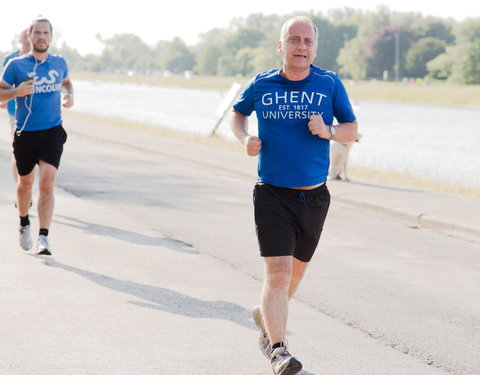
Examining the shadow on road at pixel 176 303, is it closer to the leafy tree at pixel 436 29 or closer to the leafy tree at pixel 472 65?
the leafy tree at pixel 472 65

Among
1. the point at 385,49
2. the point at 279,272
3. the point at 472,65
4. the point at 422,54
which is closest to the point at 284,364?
the point at 279,272

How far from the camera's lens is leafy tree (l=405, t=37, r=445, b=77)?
125 meters

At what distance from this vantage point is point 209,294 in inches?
263

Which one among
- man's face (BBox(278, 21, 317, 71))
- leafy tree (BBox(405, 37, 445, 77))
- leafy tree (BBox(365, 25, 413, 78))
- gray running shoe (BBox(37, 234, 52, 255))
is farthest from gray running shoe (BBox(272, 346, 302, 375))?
leafy tree (BBox(365, 25, 413, 78))

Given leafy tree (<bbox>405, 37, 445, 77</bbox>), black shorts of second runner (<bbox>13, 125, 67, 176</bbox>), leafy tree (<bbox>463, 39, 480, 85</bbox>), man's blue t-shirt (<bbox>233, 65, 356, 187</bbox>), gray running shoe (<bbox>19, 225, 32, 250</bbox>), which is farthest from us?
leafy tree (<bbox>405, 37, 445, 77</bbox>)

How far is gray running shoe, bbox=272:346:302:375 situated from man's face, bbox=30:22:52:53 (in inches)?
161

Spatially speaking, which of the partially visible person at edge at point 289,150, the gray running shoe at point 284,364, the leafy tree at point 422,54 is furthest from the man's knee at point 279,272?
the leafy tree at point 422,54

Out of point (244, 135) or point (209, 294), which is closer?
point (244, 135)

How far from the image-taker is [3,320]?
18.8 feet

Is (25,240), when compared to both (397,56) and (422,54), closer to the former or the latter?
(397,56)

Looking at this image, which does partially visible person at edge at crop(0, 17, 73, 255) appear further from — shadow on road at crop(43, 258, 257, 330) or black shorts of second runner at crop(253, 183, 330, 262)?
black shorts of second runner at crop(253, 183, 330, 262)

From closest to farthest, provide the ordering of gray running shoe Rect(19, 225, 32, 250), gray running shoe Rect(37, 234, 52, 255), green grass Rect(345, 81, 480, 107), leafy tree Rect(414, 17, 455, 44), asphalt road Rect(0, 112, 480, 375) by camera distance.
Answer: asphalt road Rect(0, 112, 480, 375) → gray running shoe Rect(37, 234, 52, 255) → gray running shoe Rect(19, 225, 32, 250) → green grass Rect(345, 81, 480, 107) → leafy tree Rect(414, 17, 455, 44)

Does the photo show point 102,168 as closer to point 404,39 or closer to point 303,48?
point 303,48

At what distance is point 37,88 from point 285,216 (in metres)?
3.56
